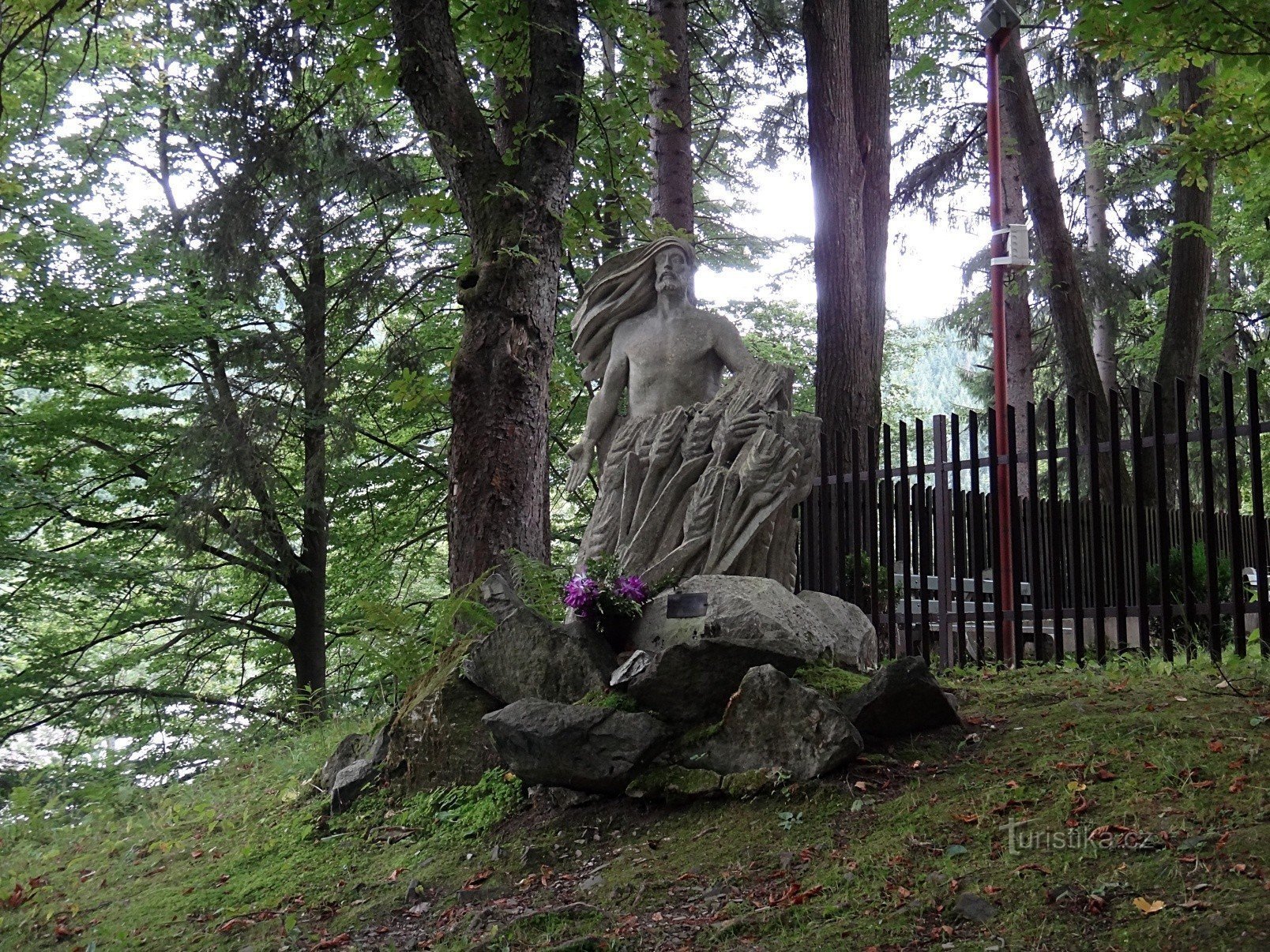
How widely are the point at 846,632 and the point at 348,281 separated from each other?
26.6ft

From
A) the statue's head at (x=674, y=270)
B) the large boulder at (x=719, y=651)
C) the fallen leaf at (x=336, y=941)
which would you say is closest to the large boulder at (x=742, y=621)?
the large boulder at (x=719, y=651)

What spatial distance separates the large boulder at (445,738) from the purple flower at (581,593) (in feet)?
2.25

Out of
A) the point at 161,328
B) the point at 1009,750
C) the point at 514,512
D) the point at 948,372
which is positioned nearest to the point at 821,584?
the point at 514,512

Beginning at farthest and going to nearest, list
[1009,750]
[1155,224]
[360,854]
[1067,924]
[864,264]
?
1. [1155,224]
2. [864,264]
3. [360,854]
4. [1009,750]
5. [1067,924]

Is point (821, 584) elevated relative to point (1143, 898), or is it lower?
elevated

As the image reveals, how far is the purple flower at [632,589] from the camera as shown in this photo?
18.2ft

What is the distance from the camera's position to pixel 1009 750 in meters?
4.60

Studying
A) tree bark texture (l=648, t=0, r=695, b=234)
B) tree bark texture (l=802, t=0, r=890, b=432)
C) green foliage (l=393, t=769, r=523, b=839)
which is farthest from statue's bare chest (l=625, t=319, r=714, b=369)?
tree bark texture (l=648, t=0, r=695, b=234)

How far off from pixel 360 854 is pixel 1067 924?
3435 millimetres

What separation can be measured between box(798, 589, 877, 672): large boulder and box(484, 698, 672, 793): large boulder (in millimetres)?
1152

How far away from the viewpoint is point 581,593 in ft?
18.1

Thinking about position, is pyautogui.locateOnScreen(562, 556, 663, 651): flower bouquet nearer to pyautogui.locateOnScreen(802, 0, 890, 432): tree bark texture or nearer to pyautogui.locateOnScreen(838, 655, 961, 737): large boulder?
pyautogui.locateOnScreen(838, 655, 961, 737): large boulder

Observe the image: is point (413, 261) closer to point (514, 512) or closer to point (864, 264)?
point (864, 264)

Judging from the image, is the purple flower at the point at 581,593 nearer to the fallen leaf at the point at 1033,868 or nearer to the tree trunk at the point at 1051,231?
the fallen leaf at the point at 1033,868
